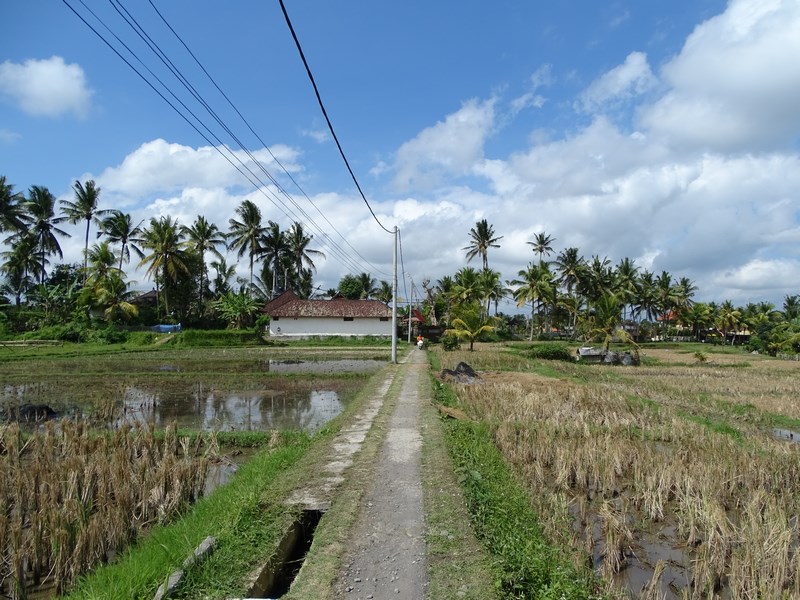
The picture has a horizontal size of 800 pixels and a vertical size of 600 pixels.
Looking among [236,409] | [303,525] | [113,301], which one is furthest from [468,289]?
[303,525]

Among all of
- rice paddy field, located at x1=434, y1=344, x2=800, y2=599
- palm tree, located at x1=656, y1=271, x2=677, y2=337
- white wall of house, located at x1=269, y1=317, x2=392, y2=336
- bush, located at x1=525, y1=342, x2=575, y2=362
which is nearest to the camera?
rice paddy field, located at x1=434, y1=344, x2=800, y2=599

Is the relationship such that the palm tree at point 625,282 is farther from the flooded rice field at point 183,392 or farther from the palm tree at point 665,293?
the flooded rice field at point 183,392

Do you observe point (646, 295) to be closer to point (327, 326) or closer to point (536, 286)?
point (536, 286)

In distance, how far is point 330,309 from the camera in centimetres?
4472

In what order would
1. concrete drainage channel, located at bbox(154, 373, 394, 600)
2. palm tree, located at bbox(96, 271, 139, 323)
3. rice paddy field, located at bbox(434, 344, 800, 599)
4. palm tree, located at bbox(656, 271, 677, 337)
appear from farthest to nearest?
palm tree, located at bbox(656, 271, 677, 337) → palm tree, located at bbox(96, 271, 139, 323) → rice paddy field, located at bbox(434, 344, 800, 599) → concrete drainage channel, located at bbox(154, 373, 394, 600)

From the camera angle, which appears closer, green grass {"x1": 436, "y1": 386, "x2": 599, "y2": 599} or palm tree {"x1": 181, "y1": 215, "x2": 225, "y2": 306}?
green grass {"x1": 436, "y1": 386, "x2": 599, "y2": 599}

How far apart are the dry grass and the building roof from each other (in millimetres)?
35400

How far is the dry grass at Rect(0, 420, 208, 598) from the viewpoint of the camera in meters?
4.53

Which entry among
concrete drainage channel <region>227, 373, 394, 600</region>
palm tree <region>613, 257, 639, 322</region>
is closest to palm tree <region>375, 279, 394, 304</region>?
palm tree <region>613, 257, 639, 322</region>

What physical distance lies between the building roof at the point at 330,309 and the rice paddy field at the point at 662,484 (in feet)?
98.5

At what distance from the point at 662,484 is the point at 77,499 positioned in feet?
22.3

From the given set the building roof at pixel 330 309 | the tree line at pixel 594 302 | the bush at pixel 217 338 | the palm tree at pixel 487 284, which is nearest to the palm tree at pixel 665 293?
the tree line at pixel 594 302

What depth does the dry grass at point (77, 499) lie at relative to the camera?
453cm

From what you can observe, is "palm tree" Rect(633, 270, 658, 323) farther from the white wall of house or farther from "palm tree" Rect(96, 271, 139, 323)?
"palm tree" Rect(96, 271, 139, 323)
